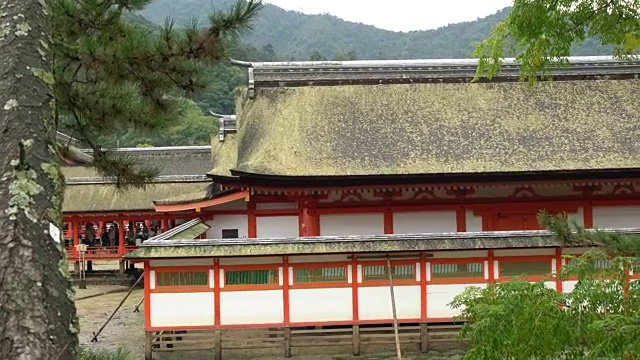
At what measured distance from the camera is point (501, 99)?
1479 cm

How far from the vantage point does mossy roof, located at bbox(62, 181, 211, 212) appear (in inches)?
852

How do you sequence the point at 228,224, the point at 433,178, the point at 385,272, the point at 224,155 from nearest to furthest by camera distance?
the point at 385,272, the point at 433,178, the point at 228,224, the point at 224,155

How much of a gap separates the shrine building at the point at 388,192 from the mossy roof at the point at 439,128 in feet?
0.15

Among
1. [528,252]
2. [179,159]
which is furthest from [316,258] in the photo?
[179,159]

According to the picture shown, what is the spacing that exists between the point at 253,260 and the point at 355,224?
3306 mm

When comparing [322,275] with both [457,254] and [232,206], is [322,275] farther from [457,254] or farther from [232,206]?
[232,206]

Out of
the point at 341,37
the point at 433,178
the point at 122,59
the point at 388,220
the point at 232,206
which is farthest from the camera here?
the point at 341,37

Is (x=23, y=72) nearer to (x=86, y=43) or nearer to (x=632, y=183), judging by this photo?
(x=86, y=43)

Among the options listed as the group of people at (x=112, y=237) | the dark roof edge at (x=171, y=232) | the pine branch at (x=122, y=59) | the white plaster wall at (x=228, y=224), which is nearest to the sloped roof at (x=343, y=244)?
the dark roof edge at (x=171, y=232)

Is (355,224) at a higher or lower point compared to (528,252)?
higher

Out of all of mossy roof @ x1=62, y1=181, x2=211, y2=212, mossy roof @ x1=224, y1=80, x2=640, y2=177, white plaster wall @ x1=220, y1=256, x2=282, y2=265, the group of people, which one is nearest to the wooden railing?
the group of people

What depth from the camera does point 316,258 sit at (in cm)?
1114

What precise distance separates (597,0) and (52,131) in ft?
14.2

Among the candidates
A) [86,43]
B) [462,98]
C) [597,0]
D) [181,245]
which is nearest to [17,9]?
[86,43]
